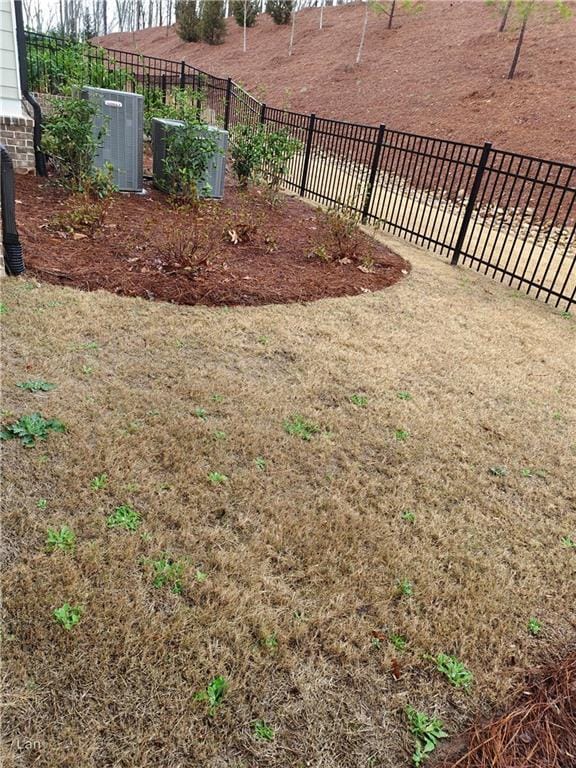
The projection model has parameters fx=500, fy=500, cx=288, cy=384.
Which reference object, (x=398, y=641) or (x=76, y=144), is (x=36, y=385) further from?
(x=76, y=144)

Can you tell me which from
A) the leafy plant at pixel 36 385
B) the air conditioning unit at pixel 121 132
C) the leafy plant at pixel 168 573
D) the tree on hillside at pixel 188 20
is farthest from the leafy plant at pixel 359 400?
the tree on hillside at pixel 188 20

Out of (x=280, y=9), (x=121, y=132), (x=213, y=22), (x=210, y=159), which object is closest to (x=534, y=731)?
(x=210, y=159)

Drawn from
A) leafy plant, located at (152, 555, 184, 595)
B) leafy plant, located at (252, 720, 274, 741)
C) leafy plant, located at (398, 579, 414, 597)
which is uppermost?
leafy plant, located at (152, 555, 184, 595)

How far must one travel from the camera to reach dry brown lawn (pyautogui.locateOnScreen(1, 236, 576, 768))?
167 cm

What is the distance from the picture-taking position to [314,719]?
1.71 metres

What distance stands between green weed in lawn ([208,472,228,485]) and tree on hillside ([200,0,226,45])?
135 feet

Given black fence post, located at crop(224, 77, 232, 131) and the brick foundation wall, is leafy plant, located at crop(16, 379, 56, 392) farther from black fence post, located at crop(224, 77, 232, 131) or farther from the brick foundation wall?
black fence post, located at crop(224, 77, 232, 131)

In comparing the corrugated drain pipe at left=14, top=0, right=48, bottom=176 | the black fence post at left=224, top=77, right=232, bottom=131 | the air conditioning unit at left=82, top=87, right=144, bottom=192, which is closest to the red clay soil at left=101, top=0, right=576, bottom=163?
the black fence post at left=224, top=77, right=232, bottom=131

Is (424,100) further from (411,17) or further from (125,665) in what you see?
(125,665)

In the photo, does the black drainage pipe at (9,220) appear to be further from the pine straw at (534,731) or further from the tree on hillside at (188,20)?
the tree on hillside at (188,20)

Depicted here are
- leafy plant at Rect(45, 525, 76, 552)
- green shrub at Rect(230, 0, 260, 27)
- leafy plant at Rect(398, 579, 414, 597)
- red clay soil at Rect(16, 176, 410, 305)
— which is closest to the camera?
leafy plant at Rect(45, 525, 76, 552)

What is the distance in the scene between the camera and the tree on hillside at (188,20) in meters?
35.6

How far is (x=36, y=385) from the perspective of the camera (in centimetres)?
307

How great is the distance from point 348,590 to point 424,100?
21866 millimetres
